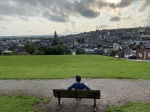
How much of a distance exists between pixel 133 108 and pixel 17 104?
183 inches

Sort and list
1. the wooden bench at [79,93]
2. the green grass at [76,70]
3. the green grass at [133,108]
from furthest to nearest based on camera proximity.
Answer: the green grass at [76,70], the wooden bench at [79,93], the green grass at [133,108]

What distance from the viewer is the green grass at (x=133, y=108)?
29.3ft

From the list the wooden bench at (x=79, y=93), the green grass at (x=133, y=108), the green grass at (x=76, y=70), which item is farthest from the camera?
the green grass at (x=76, y=70)

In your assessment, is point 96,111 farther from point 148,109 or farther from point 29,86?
point 29,86

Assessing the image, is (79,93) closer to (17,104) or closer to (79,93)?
(79,93)

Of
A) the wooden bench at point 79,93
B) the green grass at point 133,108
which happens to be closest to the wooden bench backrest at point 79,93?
the wooden bench at point 79,93

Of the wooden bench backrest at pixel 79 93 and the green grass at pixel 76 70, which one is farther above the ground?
the wooden bench backrest at pixel 79 93

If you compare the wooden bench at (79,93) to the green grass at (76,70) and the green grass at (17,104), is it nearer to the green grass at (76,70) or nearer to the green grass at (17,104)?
the green grass at (17,104)

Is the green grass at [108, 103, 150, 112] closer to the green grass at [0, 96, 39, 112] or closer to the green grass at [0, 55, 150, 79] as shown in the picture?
the green grass at [0, 96, 39, 112]

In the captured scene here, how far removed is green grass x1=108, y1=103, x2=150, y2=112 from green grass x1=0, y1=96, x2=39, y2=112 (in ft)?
10.1

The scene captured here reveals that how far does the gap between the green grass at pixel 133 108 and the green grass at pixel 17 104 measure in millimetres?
3078

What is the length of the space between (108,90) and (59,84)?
3.60 m

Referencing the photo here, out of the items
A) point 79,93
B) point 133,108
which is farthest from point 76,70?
point 133,108

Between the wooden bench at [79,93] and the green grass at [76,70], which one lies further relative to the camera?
the green grass at [76,70]
